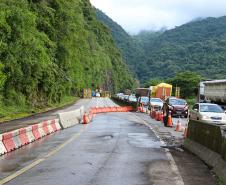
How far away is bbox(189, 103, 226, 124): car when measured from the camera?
28.6 metres

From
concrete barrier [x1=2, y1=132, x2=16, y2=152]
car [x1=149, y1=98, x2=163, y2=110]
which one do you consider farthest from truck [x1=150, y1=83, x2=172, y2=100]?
concrete barrier [x1=2, y1=132, x2=16, y2=152]

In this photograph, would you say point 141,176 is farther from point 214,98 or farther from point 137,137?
point 214,98

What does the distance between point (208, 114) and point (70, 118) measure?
8.28m

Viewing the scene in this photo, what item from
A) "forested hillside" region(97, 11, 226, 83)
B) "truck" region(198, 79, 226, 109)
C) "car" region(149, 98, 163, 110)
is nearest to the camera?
"truck" region(198, 79, 226, 109)

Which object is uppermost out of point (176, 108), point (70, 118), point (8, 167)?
point (176, 108)

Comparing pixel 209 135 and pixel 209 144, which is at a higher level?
pixel 209 135

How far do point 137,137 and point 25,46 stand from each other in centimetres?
1763

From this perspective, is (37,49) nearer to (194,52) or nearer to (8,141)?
(8,141)

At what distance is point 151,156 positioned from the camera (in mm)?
14797

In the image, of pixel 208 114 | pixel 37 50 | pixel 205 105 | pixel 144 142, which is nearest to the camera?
pixel 144 142

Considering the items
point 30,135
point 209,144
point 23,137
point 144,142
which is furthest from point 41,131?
point 209,144

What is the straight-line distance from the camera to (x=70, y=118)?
101ft

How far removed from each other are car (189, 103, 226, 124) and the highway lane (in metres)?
9.80

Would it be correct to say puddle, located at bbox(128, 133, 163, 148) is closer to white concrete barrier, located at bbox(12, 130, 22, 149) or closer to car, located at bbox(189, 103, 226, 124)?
white concrete barrier, located at bbox(12, 130, 22, 149)
